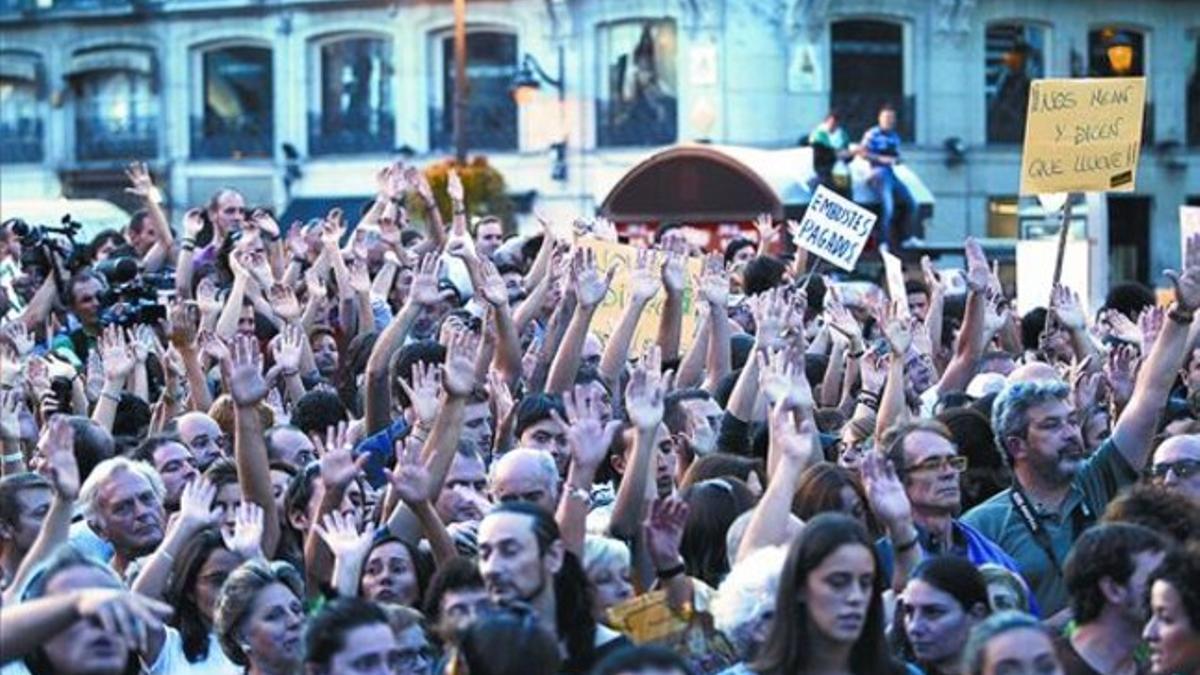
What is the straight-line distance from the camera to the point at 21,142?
4353cm

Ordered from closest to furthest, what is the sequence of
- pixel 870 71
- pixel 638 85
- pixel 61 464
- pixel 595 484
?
pixel 61 464, pixel 595 484, pixel 870 71, pixel 638 85

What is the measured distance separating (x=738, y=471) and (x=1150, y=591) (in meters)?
2.29

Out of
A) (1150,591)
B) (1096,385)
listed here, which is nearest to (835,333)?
(1096,385)

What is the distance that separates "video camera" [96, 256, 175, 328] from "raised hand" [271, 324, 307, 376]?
3.16ft

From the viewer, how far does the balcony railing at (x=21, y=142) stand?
4331cm

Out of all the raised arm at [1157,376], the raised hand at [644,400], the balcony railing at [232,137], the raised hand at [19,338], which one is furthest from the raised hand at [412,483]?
the balcony railing at [232,137]

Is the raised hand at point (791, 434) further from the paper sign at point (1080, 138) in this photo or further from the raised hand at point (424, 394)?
the paper sign at point (1080, 138)

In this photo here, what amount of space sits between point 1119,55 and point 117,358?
28.2 m

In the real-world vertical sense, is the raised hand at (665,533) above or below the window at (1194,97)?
below

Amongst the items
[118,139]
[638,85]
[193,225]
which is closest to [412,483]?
[193,225]

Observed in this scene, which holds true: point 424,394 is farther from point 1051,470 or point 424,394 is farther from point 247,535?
point 1051,470

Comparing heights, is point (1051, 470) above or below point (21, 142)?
below

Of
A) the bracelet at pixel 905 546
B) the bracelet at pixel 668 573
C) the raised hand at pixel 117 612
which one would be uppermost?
the raised hand at pixel 117 612

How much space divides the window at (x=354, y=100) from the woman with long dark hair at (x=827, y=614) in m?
33.0
